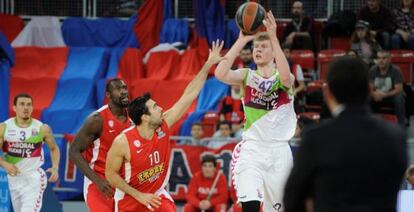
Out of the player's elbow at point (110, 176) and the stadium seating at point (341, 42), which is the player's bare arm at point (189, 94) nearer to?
the player's elbow at point (110, 176)

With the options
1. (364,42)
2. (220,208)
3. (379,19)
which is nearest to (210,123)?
(220,208)

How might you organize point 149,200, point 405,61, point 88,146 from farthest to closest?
point 405,61 < point 88,146 < point 149,200

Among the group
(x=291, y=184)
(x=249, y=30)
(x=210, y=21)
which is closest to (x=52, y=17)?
(x=210, y=21)

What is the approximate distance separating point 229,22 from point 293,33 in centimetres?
138

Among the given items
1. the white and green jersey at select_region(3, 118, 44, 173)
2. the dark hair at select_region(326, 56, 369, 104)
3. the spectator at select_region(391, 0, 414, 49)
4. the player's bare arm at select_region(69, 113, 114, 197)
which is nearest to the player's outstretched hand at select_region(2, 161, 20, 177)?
the white and green jersey at select_region(3, 118, 44, 173)

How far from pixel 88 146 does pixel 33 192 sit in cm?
275

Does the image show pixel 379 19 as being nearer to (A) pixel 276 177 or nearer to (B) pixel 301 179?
(A) pixel 276 177

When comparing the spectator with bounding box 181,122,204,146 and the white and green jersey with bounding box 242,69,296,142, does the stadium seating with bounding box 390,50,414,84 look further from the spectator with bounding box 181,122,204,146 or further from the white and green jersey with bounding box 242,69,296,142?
the white and green jersey with bounding box 242,69,296,142

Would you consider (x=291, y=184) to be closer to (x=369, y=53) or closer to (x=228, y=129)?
(x=228, y=129)

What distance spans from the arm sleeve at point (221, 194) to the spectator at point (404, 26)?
4824mm

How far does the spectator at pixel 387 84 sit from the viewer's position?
1620 centimetres

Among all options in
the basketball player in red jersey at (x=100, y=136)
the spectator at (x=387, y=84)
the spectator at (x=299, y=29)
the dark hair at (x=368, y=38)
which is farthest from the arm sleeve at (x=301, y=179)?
the spectator at (x=299, y=29)

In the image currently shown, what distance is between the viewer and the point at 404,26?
1800 cm

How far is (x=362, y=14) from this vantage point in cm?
1806
